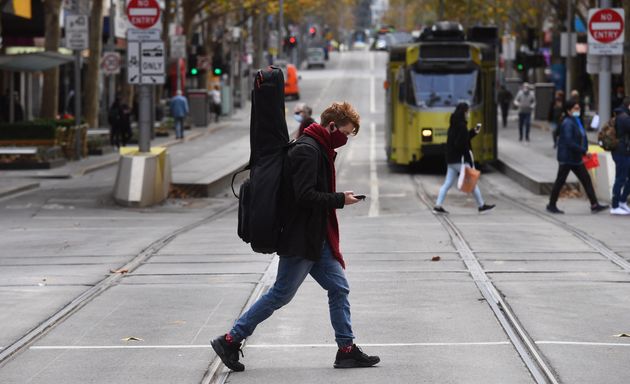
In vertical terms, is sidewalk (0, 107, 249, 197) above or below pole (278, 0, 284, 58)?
below

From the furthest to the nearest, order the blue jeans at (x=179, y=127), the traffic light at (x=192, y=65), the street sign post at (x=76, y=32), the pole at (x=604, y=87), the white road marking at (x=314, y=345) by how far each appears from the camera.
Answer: the traffic light at (x=192, y=65)
the blue jeans at (x=179, y=127)
the street sign post at (x=76, y=32)
the pole at (x=604, y=87)
the white road marking at (x=314, y=345)

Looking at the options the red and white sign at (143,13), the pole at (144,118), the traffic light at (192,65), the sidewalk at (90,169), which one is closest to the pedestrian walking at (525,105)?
the sidewalk at (90,169)

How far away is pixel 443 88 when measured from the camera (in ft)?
106

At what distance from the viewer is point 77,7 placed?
3884 cm

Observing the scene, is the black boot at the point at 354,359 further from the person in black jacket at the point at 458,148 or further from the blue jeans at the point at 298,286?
the person in black jacket at the point at 458,148

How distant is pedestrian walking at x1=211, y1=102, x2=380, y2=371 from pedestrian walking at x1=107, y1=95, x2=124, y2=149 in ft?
112

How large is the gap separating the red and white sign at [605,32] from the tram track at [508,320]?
9226 millimetres

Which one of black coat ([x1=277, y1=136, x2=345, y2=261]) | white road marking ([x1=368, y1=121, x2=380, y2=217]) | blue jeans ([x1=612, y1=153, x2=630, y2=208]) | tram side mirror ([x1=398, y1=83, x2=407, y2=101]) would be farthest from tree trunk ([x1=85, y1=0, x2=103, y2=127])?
black coat ([x1=277, y1=136, x2=345, y2=261])

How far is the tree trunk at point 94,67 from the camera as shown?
4259 centimetres

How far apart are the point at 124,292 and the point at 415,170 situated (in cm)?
2306

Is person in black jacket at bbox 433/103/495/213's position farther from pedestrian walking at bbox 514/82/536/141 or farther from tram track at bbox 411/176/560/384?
pedestrian walking at bbox 514/82/536/141

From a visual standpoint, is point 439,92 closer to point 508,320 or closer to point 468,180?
point 468,180

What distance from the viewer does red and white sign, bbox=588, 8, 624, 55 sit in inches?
992

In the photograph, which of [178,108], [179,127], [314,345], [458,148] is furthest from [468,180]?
[179,127]
